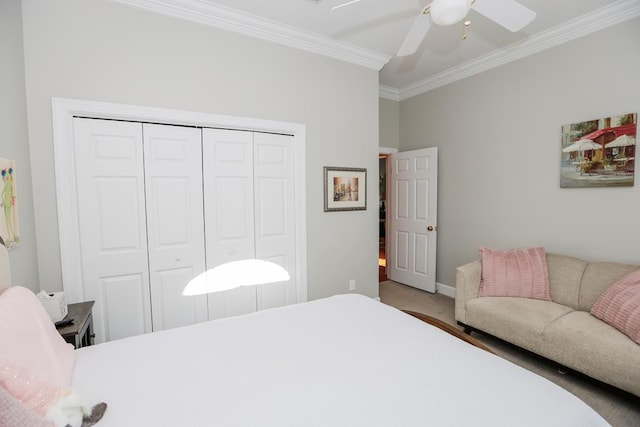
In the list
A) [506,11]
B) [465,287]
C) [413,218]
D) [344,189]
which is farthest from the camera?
[413,218]

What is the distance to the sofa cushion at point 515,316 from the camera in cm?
238

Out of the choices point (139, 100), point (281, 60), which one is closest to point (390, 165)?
point (281, 60)

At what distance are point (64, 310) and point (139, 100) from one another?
1553 millimetres

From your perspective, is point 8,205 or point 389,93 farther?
point 389,93

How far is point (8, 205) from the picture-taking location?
165cm

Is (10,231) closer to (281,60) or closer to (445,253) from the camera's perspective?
(281,60)

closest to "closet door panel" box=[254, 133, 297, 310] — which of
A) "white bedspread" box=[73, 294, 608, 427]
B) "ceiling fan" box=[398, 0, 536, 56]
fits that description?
"white bedspread" box=[73, 294, 608, 427]

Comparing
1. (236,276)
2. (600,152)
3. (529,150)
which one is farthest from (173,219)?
→ (600,152)

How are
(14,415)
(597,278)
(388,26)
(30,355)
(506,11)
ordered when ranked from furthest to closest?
(388,26), (597,278), (506,11), (30,355), (14,415)

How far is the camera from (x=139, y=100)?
2.34 metres

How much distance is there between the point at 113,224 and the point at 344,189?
2.14 metres

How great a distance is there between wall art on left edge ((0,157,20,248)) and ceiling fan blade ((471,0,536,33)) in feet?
8.65

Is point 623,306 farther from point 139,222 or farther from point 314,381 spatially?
point 139,222

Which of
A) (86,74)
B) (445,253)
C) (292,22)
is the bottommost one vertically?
(445,253)
